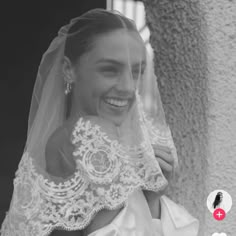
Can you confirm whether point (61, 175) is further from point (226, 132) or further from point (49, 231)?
point (226, 132)

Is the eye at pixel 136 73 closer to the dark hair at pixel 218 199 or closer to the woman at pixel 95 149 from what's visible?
the woman at pixel 95 149

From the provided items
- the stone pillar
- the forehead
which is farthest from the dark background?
the forehead

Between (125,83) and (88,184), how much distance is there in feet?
0.85

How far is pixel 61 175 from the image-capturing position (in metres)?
1.42

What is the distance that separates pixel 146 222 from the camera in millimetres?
1464

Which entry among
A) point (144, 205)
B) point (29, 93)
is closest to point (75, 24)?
point (144, 205)

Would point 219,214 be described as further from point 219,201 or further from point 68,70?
point 68,70

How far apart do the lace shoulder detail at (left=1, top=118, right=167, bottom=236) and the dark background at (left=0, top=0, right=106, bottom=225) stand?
1946 millimetres

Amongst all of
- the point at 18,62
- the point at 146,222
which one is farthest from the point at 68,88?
the point at 18,62

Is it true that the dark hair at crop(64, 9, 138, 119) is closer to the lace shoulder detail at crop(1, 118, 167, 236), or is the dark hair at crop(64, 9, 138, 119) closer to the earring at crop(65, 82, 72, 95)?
the earring at crop(65, 82, 72, 95)

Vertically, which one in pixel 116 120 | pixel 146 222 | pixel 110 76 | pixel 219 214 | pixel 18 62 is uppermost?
pixel 110 76

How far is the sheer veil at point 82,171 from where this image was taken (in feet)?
4.57

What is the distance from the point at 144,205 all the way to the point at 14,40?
2153 millimetres

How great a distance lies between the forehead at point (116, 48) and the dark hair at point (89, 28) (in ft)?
0.05
